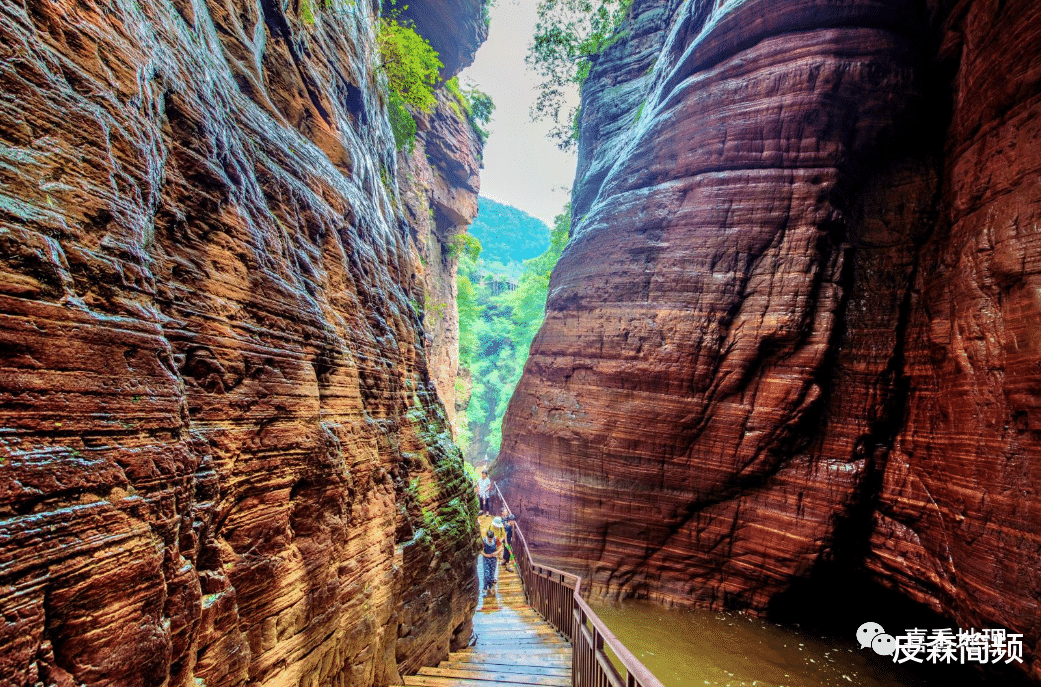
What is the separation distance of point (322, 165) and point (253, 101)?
37.3 inches

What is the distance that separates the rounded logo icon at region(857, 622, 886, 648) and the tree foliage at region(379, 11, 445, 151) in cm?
1438

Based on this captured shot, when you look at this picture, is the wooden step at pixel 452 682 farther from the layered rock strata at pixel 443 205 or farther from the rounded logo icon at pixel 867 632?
the layered rock strata at pixel 443 205

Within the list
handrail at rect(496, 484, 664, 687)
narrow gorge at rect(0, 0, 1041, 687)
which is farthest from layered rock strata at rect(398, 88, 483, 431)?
handrail at rect(496, 484, 664, 687)

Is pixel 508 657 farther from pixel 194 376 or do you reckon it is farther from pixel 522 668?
pixel 194 376

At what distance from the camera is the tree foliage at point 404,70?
34.3ft

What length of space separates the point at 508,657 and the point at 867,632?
19.1 feet

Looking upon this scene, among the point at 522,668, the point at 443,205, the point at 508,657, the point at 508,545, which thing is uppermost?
the point at 443,205

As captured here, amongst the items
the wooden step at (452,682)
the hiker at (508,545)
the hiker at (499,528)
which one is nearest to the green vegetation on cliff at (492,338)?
the hiker at (499,528)

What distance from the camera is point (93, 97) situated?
239cm

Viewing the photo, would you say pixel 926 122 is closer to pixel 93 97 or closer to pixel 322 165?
pixel 322 165

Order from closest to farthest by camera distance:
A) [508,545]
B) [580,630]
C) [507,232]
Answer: [580,630] < [508,545] < [507,232]

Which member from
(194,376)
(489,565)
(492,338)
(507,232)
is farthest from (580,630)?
(507,232)

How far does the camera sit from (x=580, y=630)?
4.07 m

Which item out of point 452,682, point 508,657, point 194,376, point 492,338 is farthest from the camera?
point 492,338
